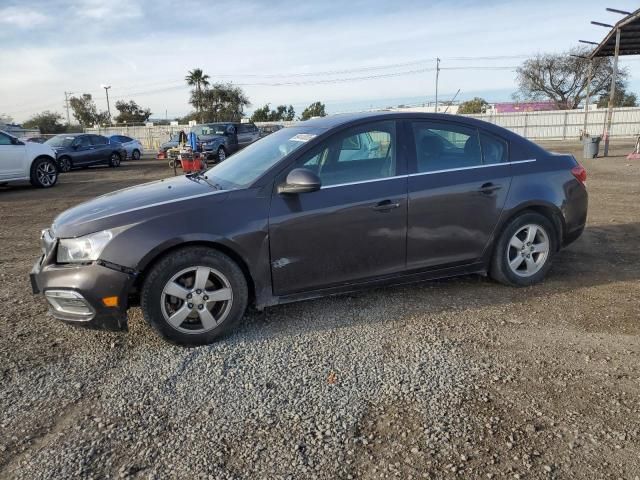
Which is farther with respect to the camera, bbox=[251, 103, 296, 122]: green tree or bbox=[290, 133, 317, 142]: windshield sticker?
bbox=[251, 103, 296, 122]: green tree

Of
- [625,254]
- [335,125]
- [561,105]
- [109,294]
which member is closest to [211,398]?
[109,294]

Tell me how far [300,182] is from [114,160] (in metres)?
20.8

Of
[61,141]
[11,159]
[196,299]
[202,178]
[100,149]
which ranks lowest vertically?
[196,299]

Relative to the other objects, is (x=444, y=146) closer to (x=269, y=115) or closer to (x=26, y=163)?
(x=26, y=163)

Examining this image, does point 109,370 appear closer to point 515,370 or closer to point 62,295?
point 62,295

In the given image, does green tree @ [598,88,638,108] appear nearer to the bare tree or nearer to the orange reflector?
the bare tree

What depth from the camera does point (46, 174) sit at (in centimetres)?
1381

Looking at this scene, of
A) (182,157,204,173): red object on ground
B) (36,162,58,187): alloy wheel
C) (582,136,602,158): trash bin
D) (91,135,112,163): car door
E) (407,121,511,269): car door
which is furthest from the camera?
(91,135,112,163): car door

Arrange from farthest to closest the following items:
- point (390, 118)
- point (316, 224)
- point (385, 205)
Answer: point (390, 118) < point (385, 205) < point (316, 224)

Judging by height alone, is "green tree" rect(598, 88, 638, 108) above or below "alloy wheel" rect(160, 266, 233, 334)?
above

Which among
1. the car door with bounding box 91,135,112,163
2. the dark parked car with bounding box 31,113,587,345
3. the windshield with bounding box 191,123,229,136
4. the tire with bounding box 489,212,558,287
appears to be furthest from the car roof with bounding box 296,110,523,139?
the car door with bounding box 91,135,112,163

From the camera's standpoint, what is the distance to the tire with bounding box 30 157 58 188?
1343 centimetres

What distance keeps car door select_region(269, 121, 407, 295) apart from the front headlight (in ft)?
3.74

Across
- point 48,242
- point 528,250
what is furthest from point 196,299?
point 528,250
